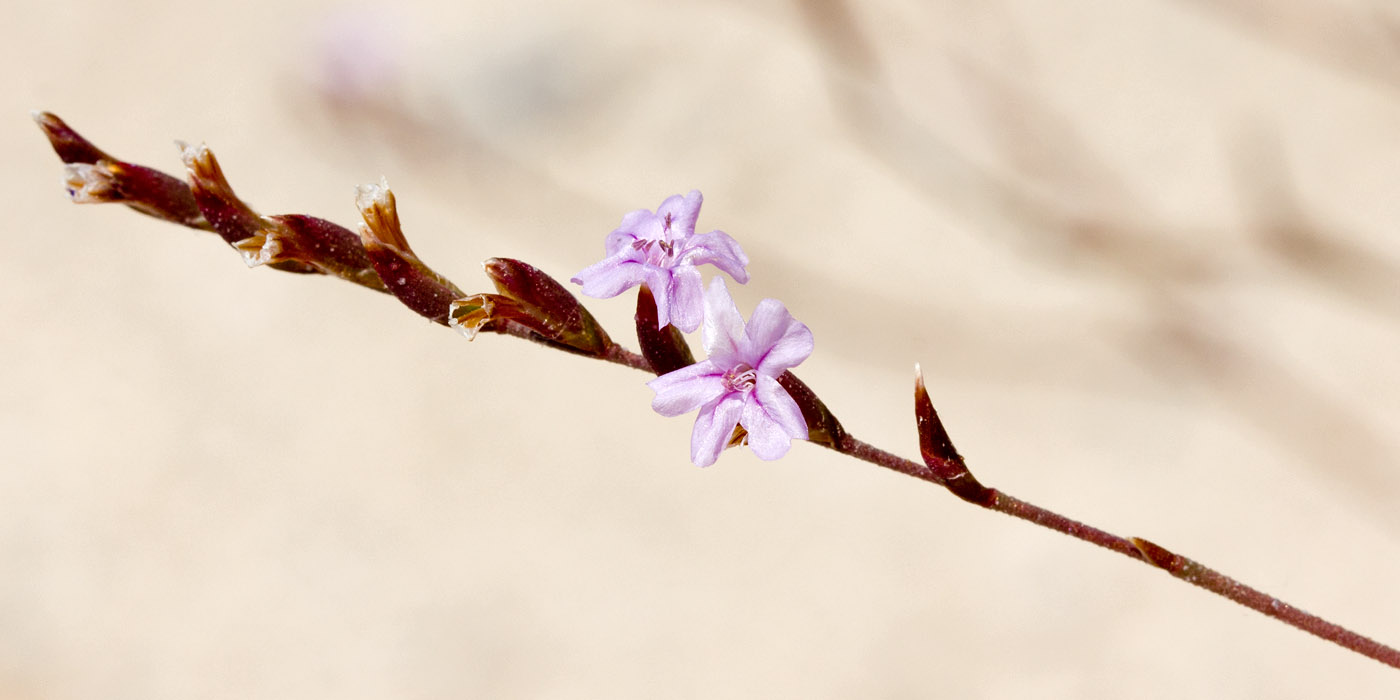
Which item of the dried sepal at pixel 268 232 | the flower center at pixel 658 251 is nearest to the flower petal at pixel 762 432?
the flower center at pixel 658 251

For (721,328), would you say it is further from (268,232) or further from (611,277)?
(268,232)

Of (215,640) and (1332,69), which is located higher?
(1332,69)

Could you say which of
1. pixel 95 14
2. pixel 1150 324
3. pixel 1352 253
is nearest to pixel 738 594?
pixel 1150 324

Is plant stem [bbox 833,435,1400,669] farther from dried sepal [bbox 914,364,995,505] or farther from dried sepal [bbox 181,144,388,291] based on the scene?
dried sepal [bbox 181,144,388,291]

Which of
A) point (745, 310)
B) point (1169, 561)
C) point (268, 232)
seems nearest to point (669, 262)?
point (268, 232)

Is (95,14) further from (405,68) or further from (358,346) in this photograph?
(358,346)

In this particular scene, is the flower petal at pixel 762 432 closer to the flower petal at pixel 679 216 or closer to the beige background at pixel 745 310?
the flower petal at pixel 679 216
